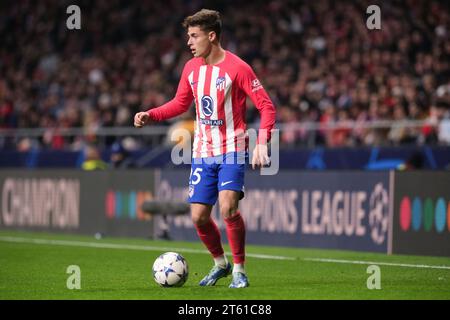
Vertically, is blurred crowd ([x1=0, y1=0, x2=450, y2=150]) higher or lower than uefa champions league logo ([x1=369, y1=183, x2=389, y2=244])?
higher

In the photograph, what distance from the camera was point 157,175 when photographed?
1784cm

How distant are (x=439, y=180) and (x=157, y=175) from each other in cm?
604

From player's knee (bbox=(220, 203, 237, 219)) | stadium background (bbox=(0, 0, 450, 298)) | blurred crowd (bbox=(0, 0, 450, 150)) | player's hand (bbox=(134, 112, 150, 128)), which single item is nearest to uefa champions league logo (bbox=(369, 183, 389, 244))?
stadium background (bbox=(0, 0, 450, 298))

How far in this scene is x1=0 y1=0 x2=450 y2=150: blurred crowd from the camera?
59.4 ft

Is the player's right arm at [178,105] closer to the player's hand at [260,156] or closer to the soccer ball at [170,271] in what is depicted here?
the player's hand at [260,156]

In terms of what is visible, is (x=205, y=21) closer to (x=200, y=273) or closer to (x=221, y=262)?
(x=221, y=262)

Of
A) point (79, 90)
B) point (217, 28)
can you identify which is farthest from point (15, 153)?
point (217, 28)

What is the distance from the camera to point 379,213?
1420cm

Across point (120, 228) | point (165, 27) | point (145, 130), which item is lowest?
point (120, 228)

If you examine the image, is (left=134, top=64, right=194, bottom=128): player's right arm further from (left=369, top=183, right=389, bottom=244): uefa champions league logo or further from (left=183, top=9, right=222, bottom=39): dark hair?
(left=369, top=183, right=389, bottom=244): uefa champions league logo

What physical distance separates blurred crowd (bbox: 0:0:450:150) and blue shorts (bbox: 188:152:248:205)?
26.9 feet

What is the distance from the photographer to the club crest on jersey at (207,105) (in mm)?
9008

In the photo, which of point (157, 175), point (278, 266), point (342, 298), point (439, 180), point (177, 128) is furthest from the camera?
point (177, 128)

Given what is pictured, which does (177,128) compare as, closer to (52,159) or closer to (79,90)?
(52,159)
